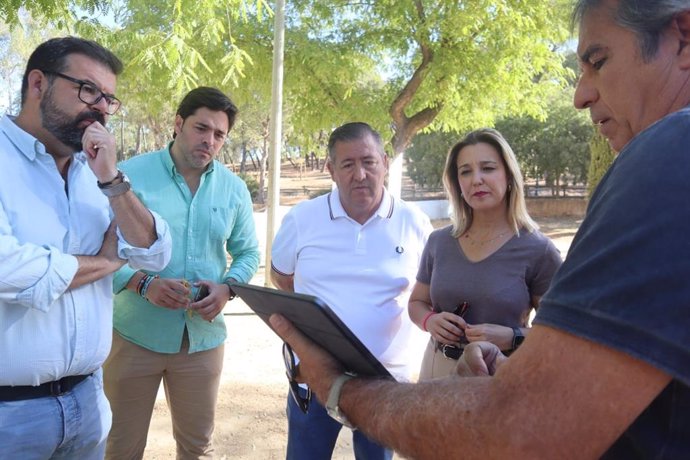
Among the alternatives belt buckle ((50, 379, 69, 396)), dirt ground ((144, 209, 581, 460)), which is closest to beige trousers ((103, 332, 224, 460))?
dirt ground ((144, 209, 581, 460))

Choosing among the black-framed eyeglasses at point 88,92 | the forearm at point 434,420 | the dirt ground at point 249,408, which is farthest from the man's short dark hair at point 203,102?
the forearm at point 434,420

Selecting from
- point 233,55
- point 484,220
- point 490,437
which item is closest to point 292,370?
point 490,437

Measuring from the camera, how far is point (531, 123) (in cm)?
2425

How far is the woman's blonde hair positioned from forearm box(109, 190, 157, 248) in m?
1.55

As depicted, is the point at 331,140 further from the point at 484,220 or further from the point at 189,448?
the point at 189,448

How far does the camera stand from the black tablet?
1.27m

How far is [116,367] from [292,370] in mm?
1730

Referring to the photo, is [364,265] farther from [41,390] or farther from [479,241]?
[41,390]

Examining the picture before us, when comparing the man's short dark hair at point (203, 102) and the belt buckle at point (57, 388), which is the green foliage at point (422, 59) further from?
the belt buckle at point (57, 388)

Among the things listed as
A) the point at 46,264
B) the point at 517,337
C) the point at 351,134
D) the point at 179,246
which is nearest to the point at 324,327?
the point at 46,264

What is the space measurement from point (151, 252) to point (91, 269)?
0.28 metres

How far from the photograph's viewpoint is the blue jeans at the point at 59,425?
2018 mm

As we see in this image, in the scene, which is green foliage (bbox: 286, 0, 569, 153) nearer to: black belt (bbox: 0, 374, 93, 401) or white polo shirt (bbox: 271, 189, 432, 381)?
white polo shirt (bbox: 271, 189, 432, 381)

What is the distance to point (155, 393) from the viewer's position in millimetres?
3217
